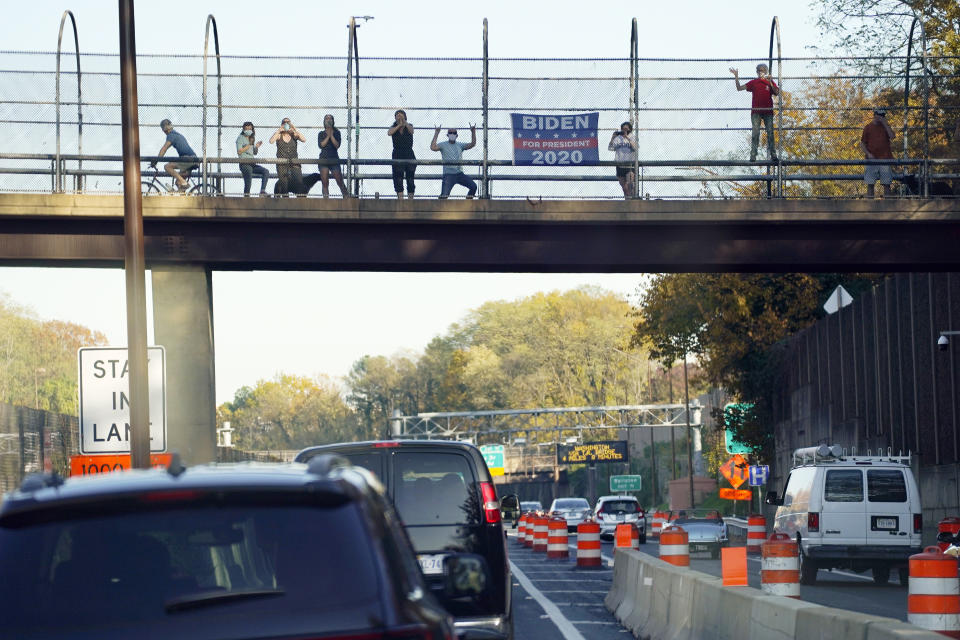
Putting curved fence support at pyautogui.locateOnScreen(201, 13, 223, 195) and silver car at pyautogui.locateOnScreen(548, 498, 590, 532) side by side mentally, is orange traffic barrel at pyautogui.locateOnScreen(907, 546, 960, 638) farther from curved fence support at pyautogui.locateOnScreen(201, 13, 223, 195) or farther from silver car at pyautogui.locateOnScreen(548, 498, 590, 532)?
silver car at pyautogui.locateOnScreen(548, 498, 590, 532)

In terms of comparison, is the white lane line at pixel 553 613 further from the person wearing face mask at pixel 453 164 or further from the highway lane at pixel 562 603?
the person wearing face mask at pixel 453 164

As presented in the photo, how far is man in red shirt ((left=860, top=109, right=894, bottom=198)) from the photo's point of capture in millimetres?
28828

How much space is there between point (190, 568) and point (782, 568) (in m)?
11.0

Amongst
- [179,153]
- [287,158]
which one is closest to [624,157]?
[287,158]

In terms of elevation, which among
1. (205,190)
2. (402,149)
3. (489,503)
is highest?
(402,149)

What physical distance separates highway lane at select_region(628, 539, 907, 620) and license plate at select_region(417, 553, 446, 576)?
299 inches

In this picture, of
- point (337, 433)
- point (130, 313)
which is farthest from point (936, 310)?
point (337, 433)

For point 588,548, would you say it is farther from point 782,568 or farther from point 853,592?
point 782,568

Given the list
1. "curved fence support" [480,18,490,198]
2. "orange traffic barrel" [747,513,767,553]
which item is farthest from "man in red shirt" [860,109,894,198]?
"orange traffic barrel" [747,513,767,553]

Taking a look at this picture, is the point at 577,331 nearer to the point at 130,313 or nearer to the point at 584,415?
the point at 584,415

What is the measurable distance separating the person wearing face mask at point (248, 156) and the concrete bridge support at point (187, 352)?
87.8 inches

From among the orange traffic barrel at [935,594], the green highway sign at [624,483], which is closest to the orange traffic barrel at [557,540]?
the orange traffic barrel at [935,594]

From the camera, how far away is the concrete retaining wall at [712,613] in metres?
8.05

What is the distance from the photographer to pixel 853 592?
930 inches
